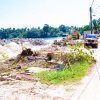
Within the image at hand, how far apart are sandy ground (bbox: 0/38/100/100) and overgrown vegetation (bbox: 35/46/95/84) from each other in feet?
2.78

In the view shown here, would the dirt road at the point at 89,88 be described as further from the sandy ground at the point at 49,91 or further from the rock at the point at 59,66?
the rock at the point at 59,66

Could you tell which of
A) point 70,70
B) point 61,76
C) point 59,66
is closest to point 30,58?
point 59,66

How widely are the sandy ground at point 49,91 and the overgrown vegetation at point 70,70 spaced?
85 centimetres

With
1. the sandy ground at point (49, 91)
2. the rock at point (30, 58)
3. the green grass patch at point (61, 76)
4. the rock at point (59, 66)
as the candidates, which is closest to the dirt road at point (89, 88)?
the sandy ground at point (49, 91)

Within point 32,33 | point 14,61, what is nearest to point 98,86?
point 14,61

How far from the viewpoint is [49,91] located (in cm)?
1173

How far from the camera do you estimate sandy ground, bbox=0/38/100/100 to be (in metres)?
10.8

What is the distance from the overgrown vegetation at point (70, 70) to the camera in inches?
555

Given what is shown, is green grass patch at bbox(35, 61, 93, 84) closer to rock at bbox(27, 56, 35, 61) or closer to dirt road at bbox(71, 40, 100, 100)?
dirt road at bbox(71, 40, 100, 100)

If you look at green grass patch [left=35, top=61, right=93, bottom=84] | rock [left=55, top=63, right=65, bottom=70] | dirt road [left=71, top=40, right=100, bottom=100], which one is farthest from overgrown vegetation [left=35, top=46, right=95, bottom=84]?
dirt road [left=71, top=40, right=100, bottom=100]

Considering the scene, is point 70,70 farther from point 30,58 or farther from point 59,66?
point 30,58

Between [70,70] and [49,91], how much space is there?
4.70 metres

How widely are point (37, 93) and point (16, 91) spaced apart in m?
0.92

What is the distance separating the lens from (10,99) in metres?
10.6
